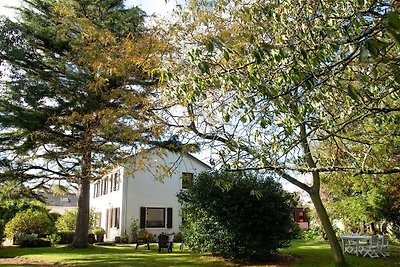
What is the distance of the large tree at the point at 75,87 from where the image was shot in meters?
13.0

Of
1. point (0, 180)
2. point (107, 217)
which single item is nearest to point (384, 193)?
point (0, 180)

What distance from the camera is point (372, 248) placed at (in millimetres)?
15305

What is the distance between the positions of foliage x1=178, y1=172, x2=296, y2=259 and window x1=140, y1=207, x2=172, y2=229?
14.5 m

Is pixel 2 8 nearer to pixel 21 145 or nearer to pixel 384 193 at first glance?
pixel 21 145

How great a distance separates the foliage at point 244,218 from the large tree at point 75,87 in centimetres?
387

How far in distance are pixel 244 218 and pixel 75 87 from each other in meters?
8.79

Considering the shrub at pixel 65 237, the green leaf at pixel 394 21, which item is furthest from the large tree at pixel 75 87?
the green leaf at pixel 394 21

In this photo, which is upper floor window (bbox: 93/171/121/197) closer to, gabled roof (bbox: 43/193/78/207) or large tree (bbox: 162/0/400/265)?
gabled roof (bbox: 43/193/78/207)

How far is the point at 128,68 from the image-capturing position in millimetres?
12398

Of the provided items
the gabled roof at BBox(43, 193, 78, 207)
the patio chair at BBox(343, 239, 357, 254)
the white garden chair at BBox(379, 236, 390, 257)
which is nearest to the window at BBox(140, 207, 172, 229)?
the patio chair at BBox(343, 239, 357, 254)

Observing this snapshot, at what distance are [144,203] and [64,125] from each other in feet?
48.3

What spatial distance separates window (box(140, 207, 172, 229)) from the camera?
97.3 ft

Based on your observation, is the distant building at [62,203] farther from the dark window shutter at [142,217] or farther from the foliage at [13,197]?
the dark window shutter at [142,217]

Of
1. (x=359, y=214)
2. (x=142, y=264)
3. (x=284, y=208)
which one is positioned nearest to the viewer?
→ (x=142, y=264)
